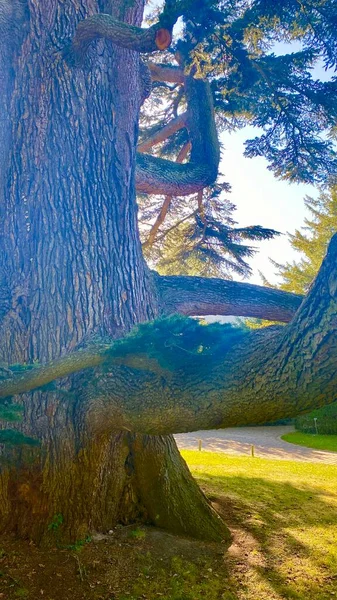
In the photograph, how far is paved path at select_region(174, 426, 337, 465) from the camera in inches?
489

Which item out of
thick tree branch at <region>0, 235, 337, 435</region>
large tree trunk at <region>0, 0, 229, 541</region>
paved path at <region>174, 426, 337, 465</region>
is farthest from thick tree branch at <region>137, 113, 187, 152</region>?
paved path at <region>174, 426, 337, 465</region>

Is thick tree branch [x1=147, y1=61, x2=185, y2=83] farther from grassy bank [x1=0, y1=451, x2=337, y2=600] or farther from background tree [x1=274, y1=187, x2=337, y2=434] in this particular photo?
background tree [x1=274, y1=187, x2=337, y2=434]

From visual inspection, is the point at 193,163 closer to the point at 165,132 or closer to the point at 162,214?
the point at 165,132

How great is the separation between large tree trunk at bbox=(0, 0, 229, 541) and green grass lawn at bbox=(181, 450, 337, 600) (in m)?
0.42

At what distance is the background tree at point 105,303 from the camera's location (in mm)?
2174

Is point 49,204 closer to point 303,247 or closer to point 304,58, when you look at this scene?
point 304,58

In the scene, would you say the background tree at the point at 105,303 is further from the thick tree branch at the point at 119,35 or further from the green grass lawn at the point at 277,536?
the green grass lawn at the point at 277,536

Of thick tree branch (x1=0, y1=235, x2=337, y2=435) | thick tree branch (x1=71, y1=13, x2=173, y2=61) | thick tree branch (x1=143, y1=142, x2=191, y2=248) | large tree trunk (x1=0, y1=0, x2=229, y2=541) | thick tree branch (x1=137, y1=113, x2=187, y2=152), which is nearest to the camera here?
thick tree branch (x1=0, y1=235, x2=337, y2=435)

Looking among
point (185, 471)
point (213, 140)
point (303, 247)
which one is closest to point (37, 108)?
point (213, 140)

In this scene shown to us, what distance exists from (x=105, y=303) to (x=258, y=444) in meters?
13.4

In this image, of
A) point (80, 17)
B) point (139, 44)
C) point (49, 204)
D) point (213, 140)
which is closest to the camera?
point (139, 44)

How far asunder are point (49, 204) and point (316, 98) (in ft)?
11.6

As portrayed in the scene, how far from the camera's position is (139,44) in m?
2.68

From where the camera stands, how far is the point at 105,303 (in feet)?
10.6
